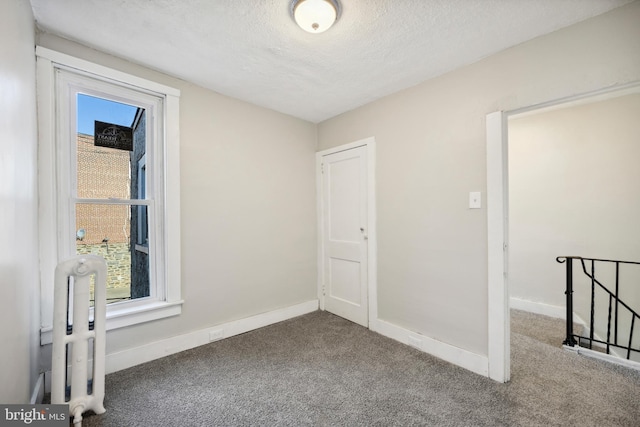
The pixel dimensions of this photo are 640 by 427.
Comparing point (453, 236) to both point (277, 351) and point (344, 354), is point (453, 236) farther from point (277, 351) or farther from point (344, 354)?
point (277, 351)

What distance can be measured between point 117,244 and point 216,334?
1166 mm

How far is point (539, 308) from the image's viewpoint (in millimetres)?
3424

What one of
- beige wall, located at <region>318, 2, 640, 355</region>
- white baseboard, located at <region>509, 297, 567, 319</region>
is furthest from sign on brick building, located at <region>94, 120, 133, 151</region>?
white baseboard, located at <region>509, 297, 567, 319</region>

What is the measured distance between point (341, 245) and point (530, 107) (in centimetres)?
209

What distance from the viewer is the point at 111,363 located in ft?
6.60

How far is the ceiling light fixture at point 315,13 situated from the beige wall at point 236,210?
1358 millimetres

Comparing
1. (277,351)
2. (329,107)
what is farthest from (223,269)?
(329,107)

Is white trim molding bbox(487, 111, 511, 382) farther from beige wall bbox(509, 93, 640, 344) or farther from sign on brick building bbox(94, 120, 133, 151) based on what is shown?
sign on brick building bbox(94, 120, 133, 151)

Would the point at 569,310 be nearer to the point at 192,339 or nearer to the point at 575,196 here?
the point at 575,196

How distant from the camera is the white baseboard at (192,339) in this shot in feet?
6.75

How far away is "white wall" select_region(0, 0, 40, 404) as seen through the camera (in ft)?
3.74

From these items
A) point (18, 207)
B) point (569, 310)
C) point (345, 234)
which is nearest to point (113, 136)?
point (18, 207)

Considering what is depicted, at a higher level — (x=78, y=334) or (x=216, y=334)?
(x=78, y=334)

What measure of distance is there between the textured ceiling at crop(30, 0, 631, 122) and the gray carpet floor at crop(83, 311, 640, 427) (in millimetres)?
2364
